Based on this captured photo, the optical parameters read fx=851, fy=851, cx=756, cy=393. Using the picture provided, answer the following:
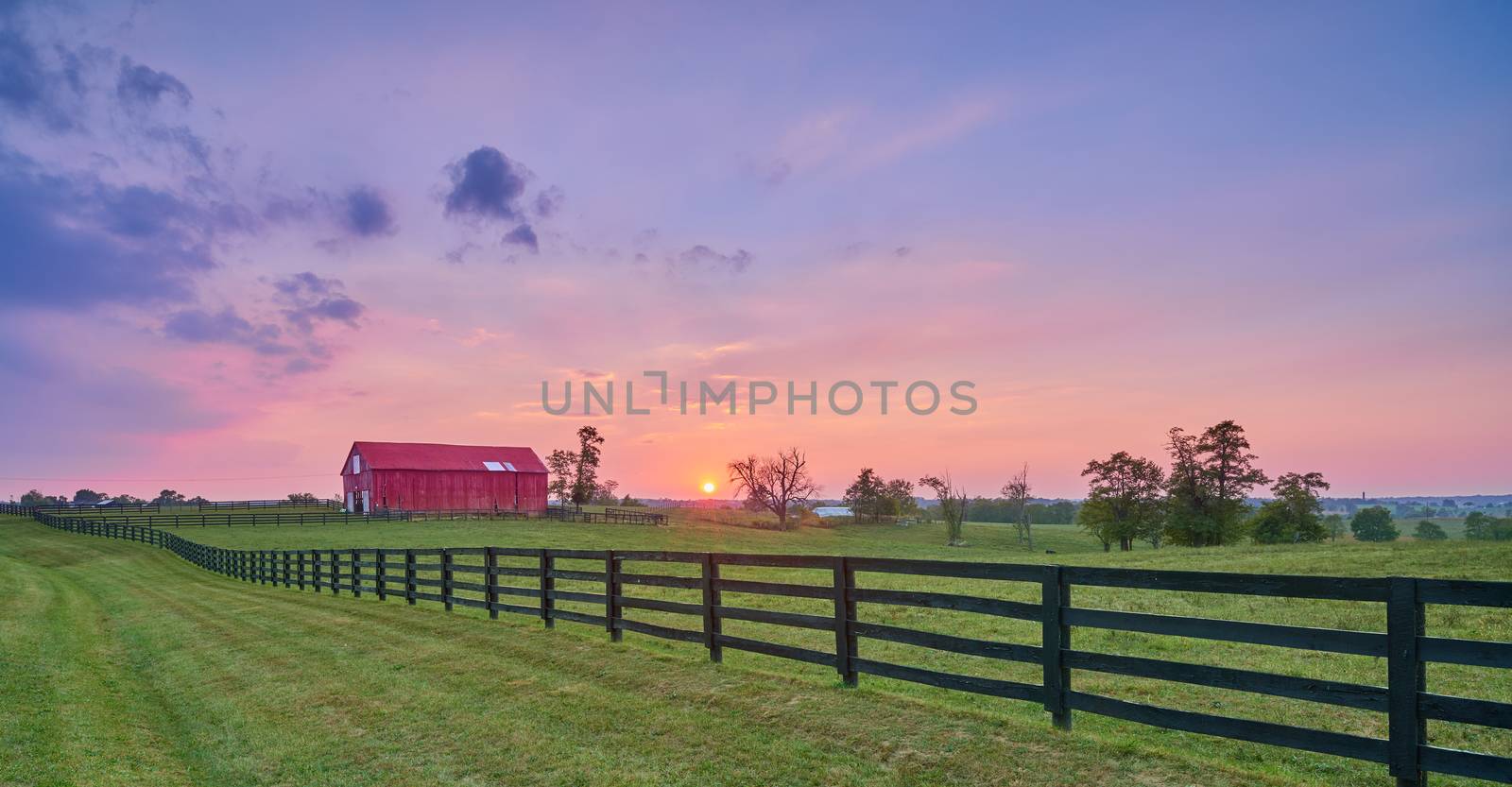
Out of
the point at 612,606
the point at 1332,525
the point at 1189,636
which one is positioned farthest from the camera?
the point at 1332,525

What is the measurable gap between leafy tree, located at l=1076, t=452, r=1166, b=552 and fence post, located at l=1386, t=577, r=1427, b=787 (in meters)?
59.7

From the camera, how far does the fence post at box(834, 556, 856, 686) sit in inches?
350

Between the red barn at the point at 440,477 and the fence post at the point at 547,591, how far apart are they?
62.3 meters

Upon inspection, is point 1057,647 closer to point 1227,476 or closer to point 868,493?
point 1227,476

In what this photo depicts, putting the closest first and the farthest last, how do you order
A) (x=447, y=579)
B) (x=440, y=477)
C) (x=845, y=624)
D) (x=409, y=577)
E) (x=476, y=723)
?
(x=476, y=723)
(x=845, y=624)
(x=447, y=579)
(x=409, y=577)
(x=440, y=477)

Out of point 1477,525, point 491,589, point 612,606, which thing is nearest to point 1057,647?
point 612,606

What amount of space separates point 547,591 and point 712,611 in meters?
4.34

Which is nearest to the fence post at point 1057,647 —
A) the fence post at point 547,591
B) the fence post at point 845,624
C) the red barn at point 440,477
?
the fence post at point 845,624

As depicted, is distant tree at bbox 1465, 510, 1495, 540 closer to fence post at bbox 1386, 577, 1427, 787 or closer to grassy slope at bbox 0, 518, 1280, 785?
fence post at bbox 1386, 577, 1427, 787

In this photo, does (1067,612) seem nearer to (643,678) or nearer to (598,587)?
(643,678)

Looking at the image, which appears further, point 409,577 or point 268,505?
point 268,505

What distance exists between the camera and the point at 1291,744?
5.98 meters

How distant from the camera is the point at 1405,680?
5543 millimetres

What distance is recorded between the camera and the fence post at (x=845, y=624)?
29.2ft
